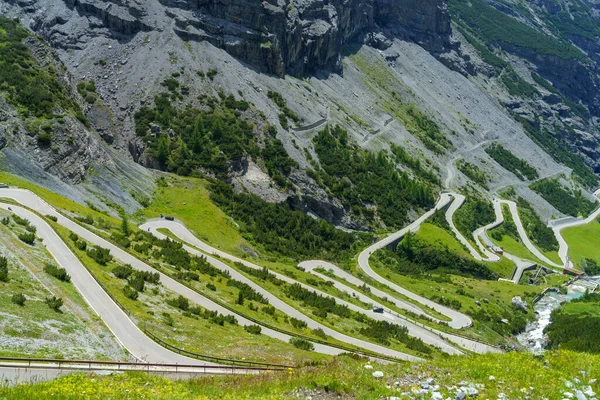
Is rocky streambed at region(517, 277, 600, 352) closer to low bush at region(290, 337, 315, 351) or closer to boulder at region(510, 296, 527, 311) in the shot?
boulder at region(510, 296, 527, 311)

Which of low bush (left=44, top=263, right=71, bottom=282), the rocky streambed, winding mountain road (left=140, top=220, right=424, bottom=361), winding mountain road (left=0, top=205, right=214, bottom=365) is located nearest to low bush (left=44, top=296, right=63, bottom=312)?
winding mountain road (left=0, top=205, right=214, bottom=365)

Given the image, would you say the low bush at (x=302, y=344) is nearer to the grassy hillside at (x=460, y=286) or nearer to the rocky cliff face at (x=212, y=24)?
the grassy hillside at (x=460, y=286)

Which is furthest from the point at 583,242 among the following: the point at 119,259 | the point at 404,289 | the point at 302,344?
the point at 119,259

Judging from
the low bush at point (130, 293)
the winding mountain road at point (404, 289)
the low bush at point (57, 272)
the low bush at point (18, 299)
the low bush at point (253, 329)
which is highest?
the low bush at point (18, 299)

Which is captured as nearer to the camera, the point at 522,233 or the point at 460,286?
the point at 460,286

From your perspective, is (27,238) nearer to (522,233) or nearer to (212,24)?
(212,24)

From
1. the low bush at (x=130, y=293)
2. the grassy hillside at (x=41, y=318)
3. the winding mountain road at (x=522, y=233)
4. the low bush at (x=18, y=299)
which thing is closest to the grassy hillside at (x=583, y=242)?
the winding mountain road at (x=522, y=233)

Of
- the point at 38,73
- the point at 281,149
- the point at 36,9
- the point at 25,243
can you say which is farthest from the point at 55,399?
the point at 36,9
